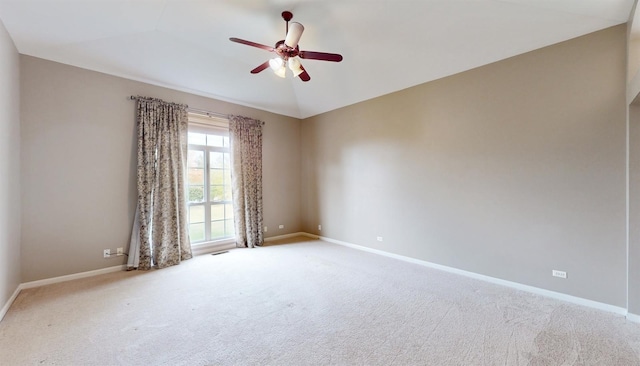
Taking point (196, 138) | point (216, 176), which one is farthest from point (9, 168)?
point (216, 176)

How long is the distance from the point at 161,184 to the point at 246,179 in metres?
1.53

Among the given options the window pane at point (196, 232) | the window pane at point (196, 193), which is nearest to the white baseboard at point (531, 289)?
the window pane at point (196, 232)

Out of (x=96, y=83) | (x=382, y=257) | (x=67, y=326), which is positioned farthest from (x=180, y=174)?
(x=382, y=257)

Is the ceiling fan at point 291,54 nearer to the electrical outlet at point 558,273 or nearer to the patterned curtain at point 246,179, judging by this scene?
the patterned curtain at point 246,179

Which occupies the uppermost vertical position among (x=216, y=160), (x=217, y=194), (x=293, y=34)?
(x=293, y=34)

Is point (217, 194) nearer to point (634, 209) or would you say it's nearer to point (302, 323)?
point (302, 323)

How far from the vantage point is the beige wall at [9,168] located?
250 centimetres

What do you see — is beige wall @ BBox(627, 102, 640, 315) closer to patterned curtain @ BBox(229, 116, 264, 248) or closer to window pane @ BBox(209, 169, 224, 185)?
patterned curtain @ BBox(229, 116, 264, 248)

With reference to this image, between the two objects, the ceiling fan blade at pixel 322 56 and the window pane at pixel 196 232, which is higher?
the ceiling fan blade at pixel 322 56

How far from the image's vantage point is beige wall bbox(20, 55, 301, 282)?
10.3ft

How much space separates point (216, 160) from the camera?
5000 mm

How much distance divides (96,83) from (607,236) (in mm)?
6656

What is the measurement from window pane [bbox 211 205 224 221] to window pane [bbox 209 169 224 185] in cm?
48

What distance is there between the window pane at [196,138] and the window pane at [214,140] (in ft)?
0.31
